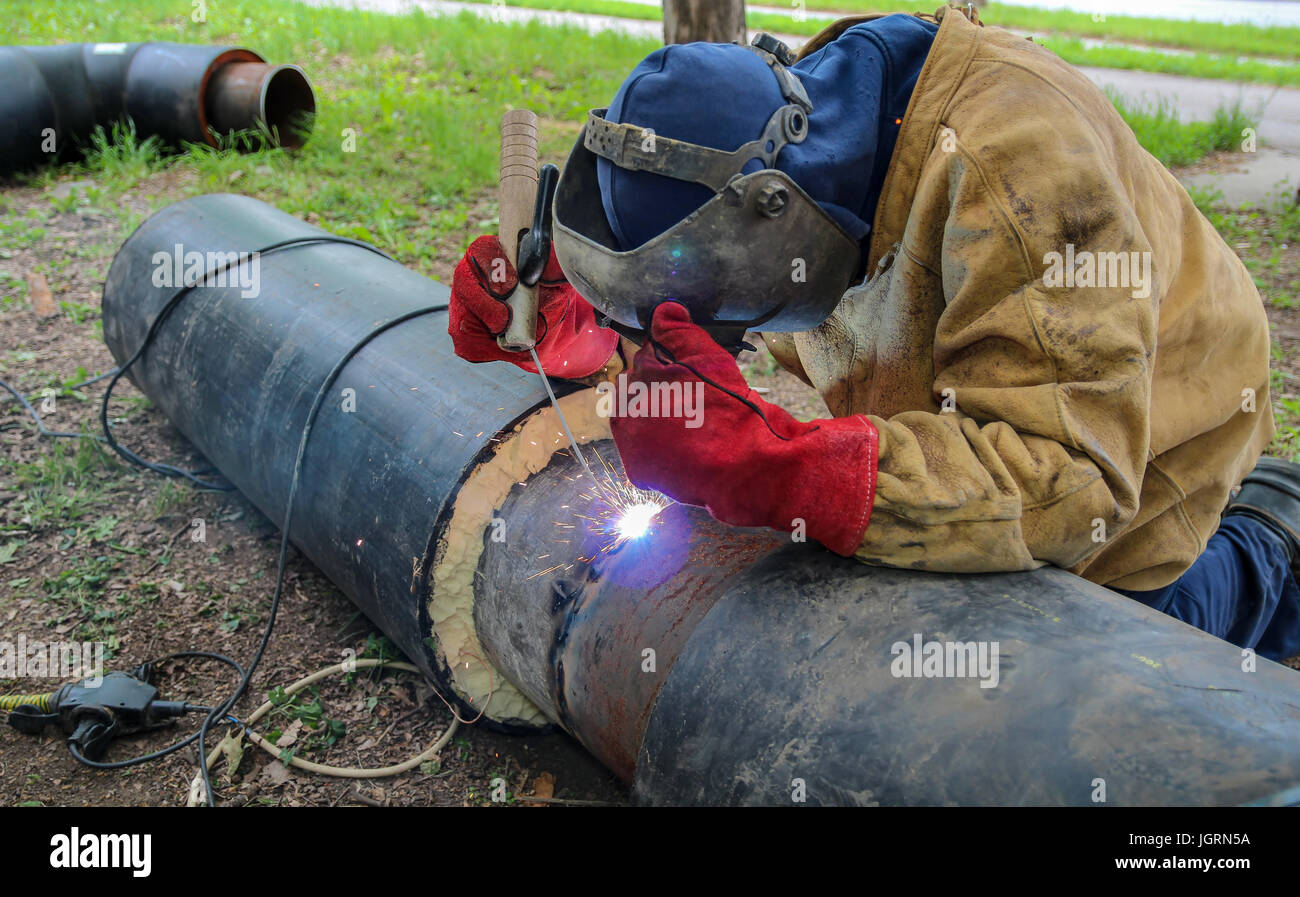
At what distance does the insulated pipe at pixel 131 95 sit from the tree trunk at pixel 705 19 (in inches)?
104

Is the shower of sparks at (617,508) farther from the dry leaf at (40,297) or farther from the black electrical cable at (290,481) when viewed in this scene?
the dry leaf at (40,297)

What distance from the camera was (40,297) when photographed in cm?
464

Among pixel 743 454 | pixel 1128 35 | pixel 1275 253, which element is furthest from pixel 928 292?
pixel 1128 35

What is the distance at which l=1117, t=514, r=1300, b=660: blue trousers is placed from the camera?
7.25ft

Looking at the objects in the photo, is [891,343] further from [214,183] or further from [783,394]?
[214,183]

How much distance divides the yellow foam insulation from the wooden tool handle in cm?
21

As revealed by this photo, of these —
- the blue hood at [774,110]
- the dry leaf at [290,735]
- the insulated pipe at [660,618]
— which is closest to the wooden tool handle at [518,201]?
the insulated pipe at [660,618]

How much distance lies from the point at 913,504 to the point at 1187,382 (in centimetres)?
86

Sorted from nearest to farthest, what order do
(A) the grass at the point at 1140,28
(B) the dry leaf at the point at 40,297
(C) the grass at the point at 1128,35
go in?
1. (B) the dry leaf at the point at 40,297
2. (C) the grass at the point at 1128,35
3. (A) the grass at the point at 1140,28

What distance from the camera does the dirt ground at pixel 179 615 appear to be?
2.30m

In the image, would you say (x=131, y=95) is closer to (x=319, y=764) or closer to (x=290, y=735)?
(x=290, y=735)

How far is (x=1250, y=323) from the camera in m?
1.95

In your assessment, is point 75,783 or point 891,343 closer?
point 891,343
